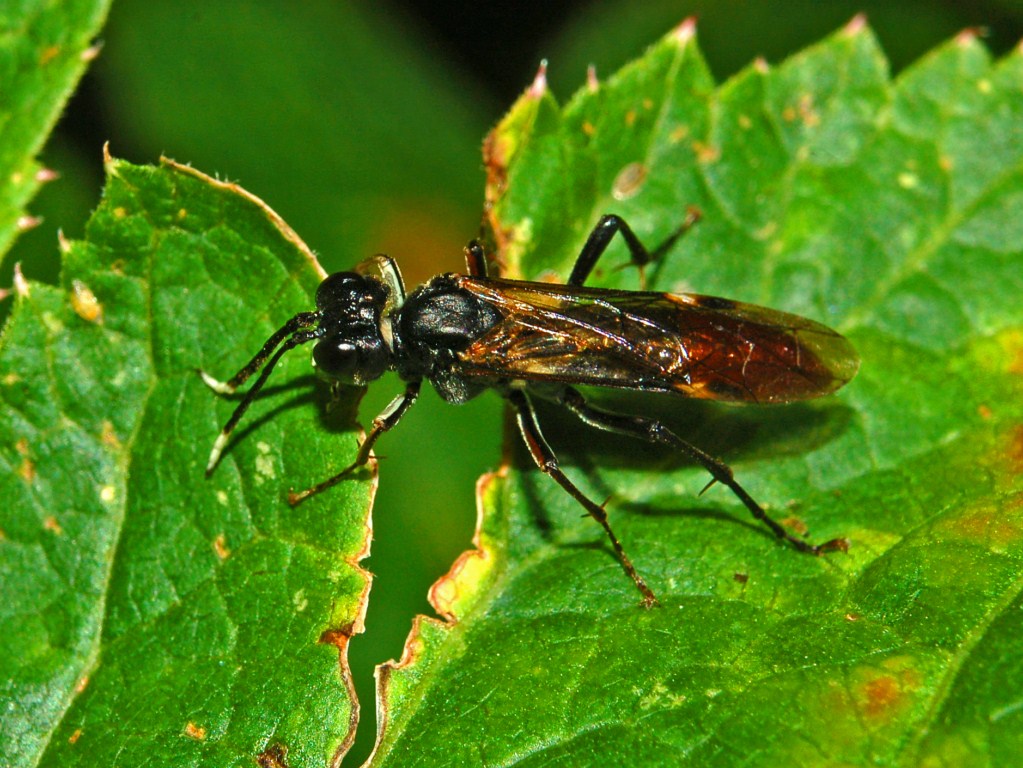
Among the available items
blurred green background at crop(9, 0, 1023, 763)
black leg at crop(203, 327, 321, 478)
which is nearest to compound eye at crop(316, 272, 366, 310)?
black leg at crop(203, 327, 321, 478)

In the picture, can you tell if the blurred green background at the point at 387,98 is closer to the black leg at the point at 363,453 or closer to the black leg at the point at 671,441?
the black leg at the point at 363,453

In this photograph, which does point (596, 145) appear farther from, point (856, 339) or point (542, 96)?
point (856, 339)

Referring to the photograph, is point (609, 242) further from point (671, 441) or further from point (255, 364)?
point (255, 364)

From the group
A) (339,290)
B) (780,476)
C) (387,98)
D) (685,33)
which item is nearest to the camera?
(780,476)

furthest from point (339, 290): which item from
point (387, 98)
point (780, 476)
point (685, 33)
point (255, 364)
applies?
point (387, 98)

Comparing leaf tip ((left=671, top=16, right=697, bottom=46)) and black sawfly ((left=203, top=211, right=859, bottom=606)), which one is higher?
leaf tip ((left=671, top=16, right=697, bottom=46))

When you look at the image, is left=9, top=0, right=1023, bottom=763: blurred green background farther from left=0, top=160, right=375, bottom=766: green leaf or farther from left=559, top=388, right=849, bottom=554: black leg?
left=0, top=160, right=375, bottom=766: green leaf

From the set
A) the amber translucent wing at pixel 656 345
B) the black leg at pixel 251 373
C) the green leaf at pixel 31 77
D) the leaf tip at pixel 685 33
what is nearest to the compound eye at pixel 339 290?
the black leg at pixel 251 373
